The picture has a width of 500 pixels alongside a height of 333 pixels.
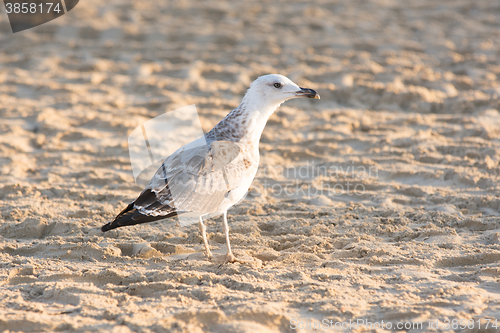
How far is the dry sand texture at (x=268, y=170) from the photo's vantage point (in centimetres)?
305

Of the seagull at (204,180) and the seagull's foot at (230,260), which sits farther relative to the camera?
the seagull's foot at (230,260)

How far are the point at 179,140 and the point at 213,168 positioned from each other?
2646mm

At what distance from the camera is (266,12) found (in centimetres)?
1145

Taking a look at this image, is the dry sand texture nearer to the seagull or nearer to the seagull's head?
the seagull

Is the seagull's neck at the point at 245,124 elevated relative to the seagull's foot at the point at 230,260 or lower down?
elevated

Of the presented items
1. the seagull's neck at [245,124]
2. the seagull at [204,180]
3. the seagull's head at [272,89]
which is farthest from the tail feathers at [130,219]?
the seagull's head at [272,89]

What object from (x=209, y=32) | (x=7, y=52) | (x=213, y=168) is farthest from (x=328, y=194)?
(x=7, y=52)

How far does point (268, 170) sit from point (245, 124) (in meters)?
1.81

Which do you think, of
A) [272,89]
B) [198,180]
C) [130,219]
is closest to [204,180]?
[198,180]

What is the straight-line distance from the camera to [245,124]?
12.7ft

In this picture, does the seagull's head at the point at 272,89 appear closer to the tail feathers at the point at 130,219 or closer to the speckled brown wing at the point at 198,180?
the speckled brown wing at the point at 198,180

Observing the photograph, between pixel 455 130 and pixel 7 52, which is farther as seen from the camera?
pixel 7 52

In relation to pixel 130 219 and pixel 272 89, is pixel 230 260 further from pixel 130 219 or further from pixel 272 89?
pixel 272 89

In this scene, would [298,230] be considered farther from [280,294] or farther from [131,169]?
[131,169]
